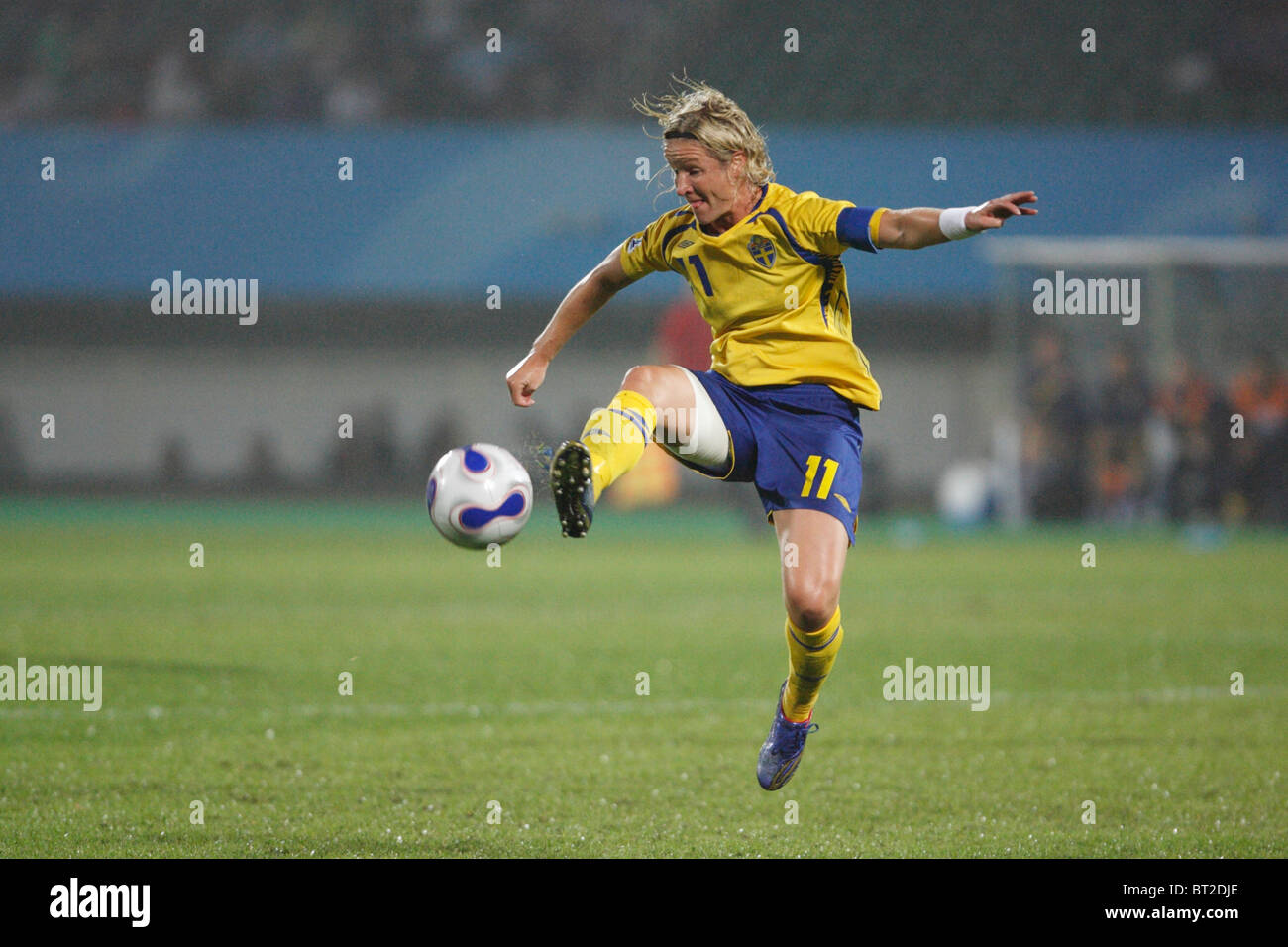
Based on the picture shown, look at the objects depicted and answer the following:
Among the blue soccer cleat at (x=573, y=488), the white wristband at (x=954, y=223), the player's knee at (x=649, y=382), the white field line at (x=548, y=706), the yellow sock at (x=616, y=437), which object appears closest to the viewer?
the blue soccer cleat at (x=573, y=488)

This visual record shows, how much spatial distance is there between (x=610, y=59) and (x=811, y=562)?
2160 centimetres

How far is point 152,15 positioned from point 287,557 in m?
13.6

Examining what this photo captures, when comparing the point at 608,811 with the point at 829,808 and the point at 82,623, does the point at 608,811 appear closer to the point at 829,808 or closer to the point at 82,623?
the point at 829,808

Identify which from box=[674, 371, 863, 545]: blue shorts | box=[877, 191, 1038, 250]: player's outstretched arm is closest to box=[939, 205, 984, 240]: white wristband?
box=[877, 191, 1038, 250]: player's outstretched arm

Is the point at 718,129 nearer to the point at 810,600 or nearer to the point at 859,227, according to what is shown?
the point at 859,227

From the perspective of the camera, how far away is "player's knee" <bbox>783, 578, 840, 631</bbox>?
15.5ft

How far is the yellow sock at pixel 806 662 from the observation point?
4953mm

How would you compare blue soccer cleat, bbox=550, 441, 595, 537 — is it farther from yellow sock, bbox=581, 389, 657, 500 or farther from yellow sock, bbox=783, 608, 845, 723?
yellow sock, bbox=783, 608, 845, 723

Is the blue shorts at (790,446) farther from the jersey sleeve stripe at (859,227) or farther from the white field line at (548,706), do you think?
the white field line at (548,706)

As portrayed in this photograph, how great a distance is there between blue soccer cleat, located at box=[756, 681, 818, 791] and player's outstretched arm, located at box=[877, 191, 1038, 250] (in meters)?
1.65

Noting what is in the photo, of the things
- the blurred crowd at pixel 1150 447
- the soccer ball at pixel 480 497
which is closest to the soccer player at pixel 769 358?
the soccer ball at pixel 480 497

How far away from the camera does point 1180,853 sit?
4320 millimetres

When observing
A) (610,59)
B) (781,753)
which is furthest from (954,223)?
(610,59)

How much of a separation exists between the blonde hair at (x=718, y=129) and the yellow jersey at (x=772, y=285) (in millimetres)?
97
